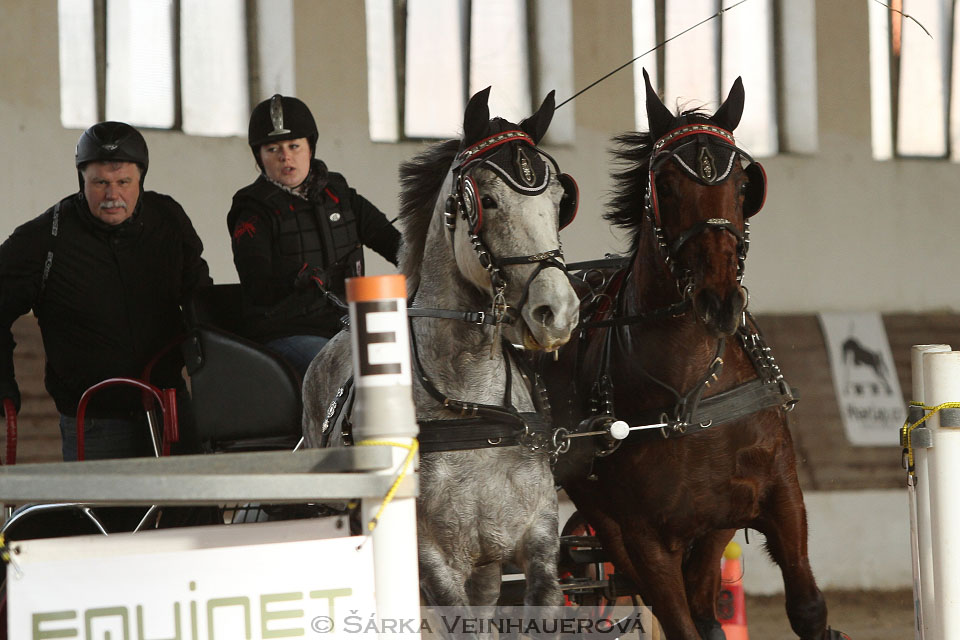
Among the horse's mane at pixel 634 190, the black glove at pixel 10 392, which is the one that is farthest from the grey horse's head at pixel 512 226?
the black glove at pixel 10 392

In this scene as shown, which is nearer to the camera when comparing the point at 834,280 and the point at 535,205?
the point at 535,205

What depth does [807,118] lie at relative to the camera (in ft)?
26.2

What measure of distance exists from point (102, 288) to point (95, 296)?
0.11ft

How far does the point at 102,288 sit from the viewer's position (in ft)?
11.7

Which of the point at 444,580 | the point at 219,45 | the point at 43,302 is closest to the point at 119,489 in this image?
the point at 444,580

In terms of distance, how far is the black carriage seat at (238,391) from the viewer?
3.37m

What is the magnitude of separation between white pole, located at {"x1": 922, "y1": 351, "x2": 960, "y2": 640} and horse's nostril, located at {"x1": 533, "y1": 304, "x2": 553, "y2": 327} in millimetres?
981

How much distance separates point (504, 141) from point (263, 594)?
1.41m

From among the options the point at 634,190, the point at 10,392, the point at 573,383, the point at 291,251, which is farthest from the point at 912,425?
the point at 10,392

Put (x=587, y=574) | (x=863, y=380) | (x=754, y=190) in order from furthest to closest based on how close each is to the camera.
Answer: (x=863, y=380)
(x=587, y=574)
(x=754, y=190)

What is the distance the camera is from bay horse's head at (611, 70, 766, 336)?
2.93m

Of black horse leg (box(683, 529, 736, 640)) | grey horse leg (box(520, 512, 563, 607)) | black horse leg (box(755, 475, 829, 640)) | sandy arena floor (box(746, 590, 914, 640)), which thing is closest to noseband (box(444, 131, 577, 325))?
grey horse leg (box(520, 512, 563, 607))

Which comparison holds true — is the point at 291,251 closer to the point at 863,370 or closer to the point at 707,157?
the point at 707,157

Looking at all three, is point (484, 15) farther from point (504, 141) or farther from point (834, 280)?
point (504, 141)
